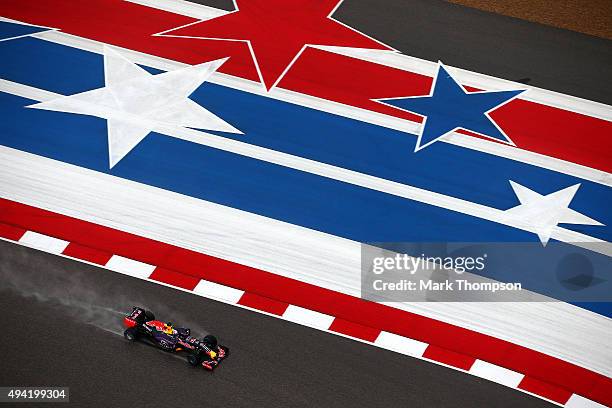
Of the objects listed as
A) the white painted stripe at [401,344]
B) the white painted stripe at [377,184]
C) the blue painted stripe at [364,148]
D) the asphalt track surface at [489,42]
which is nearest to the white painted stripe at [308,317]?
the white painted stripe at [401,344]

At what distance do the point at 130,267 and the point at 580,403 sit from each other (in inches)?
170

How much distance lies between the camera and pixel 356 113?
33.3ft

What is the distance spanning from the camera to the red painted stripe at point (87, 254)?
8.09 m

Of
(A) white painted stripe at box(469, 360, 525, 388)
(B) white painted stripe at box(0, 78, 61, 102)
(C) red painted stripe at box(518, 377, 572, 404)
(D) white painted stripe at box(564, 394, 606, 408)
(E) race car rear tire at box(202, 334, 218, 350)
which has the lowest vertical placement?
(E) race car rear tire at box(202, 334, 218, 350)

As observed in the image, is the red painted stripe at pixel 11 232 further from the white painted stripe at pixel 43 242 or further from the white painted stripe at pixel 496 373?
the white painted stripe at pixel 496 373

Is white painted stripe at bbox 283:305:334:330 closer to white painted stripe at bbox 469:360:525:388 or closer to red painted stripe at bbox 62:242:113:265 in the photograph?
white painted stripe at bbox 469:360:525:388

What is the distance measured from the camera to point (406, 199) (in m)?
9.11

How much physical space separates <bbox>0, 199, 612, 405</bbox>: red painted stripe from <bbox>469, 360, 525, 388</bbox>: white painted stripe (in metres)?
0.07

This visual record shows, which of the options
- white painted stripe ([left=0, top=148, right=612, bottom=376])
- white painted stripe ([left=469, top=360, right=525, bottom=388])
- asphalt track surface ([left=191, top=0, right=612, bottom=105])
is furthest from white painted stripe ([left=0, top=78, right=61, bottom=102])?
white painted stripe ([left=469, top=360, right=525, bottom=388])

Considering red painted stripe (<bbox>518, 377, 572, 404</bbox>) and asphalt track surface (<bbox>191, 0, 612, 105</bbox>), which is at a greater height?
asphalt track surface (<bbox>191, 0, 612, 105</bbox>)

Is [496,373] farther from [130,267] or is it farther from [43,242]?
[43,242]

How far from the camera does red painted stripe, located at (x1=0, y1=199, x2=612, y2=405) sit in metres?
7.59

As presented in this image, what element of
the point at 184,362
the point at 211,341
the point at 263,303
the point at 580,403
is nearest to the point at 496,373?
the point at 580,403

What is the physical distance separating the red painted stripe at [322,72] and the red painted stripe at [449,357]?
131 inches
